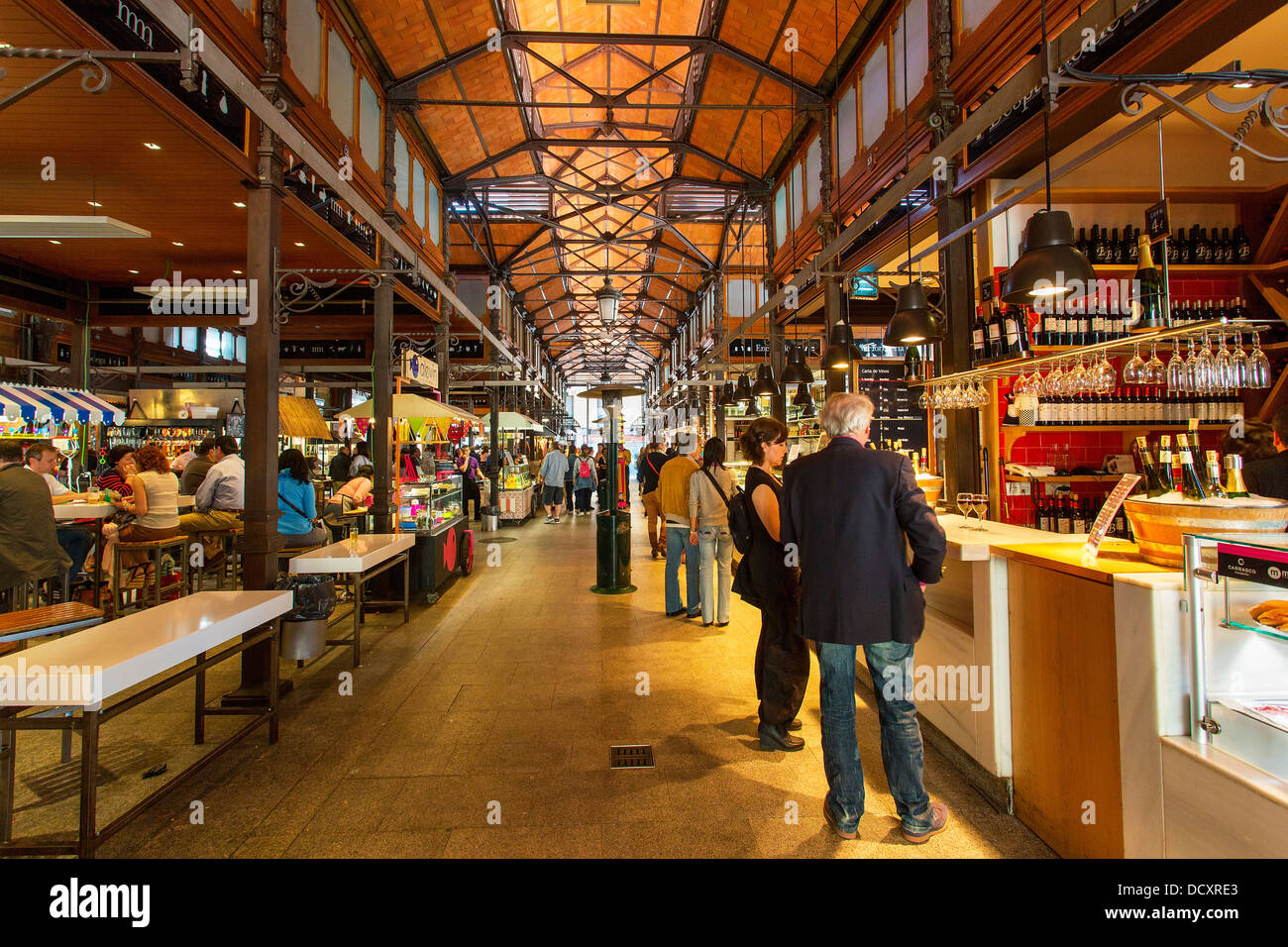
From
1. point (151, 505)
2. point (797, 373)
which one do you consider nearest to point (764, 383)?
point (797, 373)

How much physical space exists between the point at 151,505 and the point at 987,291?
7.65 metres

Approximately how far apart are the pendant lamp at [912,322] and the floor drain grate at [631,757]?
2836mm

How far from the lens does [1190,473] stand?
249 cm

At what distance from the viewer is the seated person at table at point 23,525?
4.56 meters

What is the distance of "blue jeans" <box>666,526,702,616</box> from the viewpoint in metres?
6.15

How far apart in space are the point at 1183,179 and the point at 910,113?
2307 mm

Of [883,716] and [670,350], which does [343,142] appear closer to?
[883,716]

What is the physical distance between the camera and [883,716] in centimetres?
266

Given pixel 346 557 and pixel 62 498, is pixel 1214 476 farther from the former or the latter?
pixel 62 498

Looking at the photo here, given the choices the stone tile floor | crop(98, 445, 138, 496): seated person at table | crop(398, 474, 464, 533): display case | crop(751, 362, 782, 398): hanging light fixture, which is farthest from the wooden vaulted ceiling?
the stone tile floor

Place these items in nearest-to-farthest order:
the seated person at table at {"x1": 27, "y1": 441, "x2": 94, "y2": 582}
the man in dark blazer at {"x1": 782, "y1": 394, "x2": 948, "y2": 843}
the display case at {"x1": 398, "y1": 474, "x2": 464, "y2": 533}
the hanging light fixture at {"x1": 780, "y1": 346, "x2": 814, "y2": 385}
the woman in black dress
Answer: the man in dark blazer at {"x1": 782, "y1": 394, "x2": 948, "y2": 843} < the woman in black dress < the seated person at table at {"x1": 27, "y1": 441, "x2": 94, "y2": 582} < the hanging light fixture at {"x1": 780, "y1": 346, "x2": 814, "y2": 385} < the display case at {"x1": 398, "y1": 474, "x2": 464, "y2": 533}

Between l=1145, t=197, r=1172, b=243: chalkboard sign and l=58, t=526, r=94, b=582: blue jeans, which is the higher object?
l=1145, t=197, r=1172, b=243: chalkboard sign

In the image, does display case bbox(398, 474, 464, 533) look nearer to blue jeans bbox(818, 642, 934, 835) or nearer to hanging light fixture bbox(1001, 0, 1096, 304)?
blue jeans bbox(818, 642, 934, 835)

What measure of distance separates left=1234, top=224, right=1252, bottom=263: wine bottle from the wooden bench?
7.38 metres
